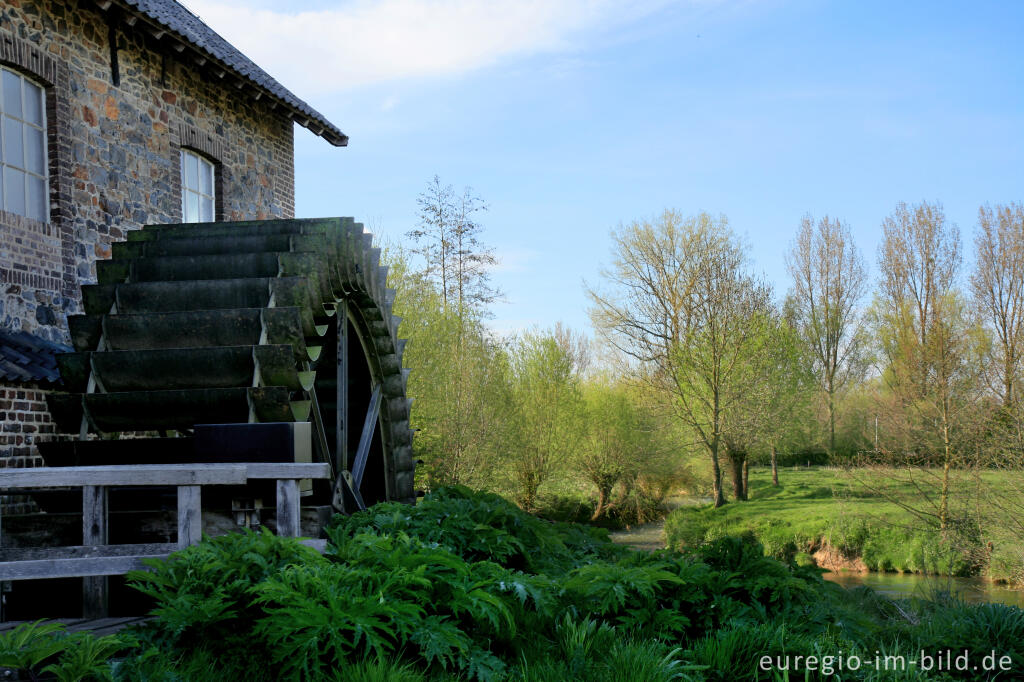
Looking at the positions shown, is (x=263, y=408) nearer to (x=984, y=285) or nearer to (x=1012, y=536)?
(x=1012, y=536)

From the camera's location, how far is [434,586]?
3.65 meters

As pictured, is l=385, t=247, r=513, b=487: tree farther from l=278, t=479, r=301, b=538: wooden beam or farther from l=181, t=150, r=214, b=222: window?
l=278, t=479, r=301, b=538: wooden beam

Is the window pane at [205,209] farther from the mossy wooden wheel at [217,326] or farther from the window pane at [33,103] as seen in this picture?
the window pane at [33,103]

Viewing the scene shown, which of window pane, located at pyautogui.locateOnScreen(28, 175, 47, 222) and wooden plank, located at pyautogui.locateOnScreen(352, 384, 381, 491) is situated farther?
window pane, located at pyautogui.locateOnScreen(28, 175, 47, 222)

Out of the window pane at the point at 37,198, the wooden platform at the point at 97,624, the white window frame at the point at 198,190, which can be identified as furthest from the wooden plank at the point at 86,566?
the white window frame at the point at 198,190

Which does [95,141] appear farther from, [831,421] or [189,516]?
[831,421]

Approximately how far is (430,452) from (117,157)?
1000 centimetres

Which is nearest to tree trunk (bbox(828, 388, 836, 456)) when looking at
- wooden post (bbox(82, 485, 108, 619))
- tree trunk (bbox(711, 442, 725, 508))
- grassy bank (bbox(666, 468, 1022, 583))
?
grassy bank (bbox(666, 468, 1022, 583))

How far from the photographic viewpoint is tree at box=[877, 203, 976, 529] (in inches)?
708

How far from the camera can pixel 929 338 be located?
19.6 m

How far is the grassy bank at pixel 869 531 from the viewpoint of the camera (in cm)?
1595

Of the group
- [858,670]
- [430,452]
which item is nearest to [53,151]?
[858,670]

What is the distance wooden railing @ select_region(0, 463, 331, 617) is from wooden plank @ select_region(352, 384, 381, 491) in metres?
3.26

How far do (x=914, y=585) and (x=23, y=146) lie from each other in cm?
1471
